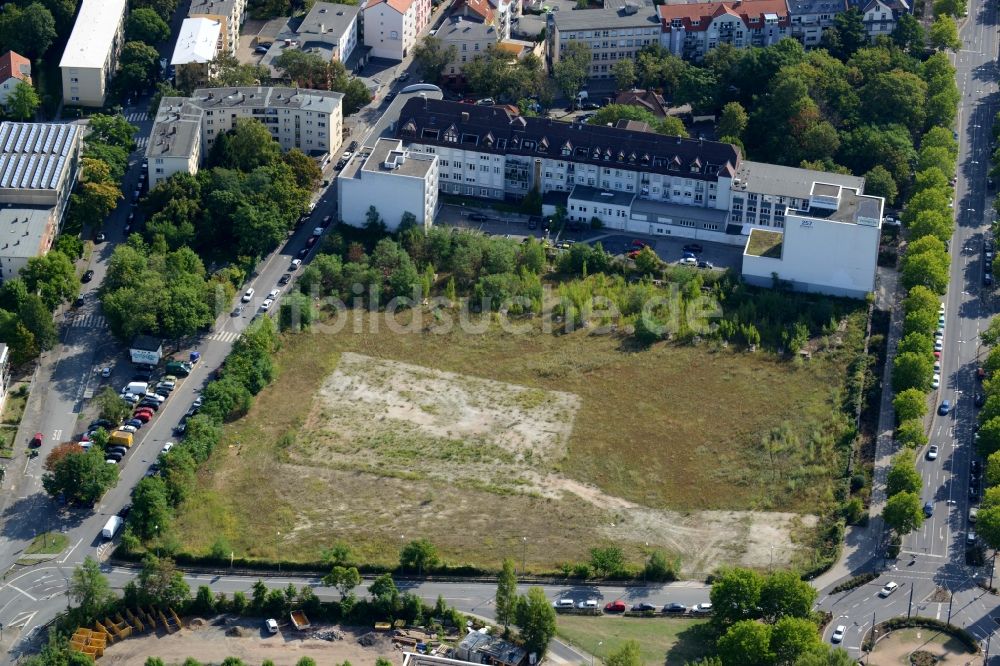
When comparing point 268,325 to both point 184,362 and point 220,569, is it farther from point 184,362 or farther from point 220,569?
point 220,569

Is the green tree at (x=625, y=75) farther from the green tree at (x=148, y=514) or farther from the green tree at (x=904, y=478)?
the green tree at (x=148, y=514)

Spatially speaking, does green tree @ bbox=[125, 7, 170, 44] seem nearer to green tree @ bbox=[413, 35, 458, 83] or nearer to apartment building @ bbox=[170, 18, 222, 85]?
apartment building @ bbox=[170, 18, 222, 85]

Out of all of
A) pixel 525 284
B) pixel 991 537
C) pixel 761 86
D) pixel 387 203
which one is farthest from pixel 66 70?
pixel 991 537

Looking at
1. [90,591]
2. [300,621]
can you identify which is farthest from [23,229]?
[300,621]

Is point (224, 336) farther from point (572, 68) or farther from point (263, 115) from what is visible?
point (572, 68)

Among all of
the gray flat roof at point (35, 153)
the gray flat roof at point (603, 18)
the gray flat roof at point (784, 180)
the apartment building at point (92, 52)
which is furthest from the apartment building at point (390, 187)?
the gray flat roof at point (603, 18)
